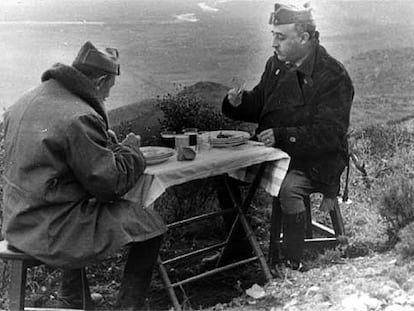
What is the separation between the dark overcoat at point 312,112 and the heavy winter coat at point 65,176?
4.20 ft

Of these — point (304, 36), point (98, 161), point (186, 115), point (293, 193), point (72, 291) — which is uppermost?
point (304, 36)

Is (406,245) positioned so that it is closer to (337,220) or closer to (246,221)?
(337,220)

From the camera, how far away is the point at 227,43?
18.4 ft

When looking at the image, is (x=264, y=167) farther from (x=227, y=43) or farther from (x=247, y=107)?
(x=227, y=43)

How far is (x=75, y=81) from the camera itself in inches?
136

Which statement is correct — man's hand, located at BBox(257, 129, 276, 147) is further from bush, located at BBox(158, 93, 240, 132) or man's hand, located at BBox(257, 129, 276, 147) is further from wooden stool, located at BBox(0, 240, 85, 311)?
wooden stool, located at BBox(0, 240, 85, 311)

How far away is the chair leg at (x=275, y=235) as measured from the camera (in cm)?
458

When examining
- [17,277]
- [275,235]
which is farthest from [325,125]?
[17,277]

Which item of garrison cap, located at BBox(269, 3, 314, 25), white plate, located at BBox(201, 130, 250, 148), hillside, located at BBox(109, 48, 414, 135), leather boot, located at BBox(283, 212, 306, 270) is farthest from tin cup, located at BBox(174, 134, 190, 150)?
hillside, located at BBox(109, 48, 414, 135)

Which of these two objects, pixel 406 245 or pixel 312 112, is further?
pixel 312 112

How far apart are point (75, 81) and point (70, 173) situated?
47 centimetres

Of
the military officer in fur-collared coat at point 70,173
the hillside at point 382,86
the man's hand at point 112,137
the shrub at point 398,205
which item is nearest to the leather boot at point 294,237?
the shrub at point 398,205

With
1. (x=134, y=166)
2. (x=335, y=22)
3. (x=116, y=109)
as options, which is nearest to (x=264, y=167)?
(x=134, y=166)

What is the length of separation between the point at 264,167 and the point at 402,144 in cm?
231
